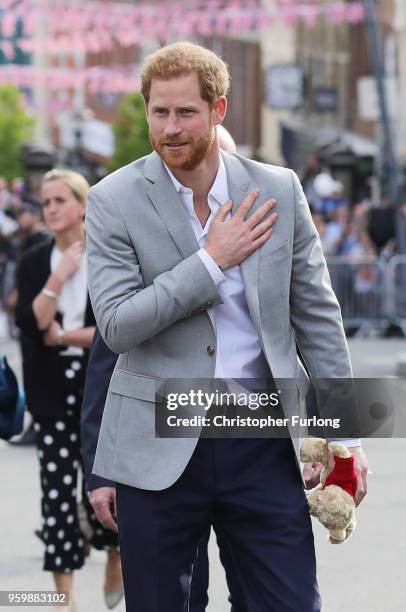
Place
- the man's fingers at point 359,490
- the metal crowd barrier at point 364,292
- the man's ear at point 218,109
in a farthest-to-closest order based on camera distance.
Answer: the metal crowd barrier at point 364,292
the man's fingers at point 359,490
the man's ear at point 218,109

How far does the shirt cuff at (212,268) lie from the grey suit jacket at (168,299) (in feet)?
0.05

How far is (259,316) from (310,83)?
48.7 m

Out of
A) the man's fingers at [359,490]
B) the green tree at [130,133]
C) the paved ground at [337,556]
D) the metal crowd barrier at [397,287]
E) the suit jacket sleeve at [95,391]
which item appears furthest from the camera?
the green tree at [130,133]

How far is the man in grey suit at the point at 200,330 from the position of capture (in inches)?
162

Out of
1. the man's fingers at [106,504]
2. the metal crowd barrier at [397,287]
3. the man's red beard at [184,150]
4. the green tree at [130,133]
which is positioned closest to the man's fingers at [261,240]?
the man's red beard at [184,150]

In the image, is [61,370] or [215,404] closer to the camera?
[215,404]

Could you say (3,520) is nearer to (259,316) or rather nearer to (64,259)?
(64,259)

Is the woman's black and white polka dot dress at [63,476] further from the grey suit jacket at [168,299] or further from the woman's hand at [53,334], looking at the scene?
the grey suit jacket at [168,299]

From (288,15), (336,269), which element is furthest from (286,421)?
(288,15)

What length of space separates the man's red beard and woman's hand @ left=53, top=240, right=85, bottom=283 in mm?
2671

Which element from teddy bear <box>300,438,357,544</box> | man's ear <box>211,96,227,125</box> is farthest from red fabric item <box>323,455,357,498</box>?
man's ear <box>211,96,227,125</box>

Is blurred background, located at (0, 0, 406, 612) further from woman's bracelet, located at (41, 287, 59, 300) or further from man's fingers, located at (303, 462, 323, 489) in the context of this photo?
man's fingers, located at (303, 462, 323, 489)

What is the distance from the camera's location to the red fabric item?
13.8 ft

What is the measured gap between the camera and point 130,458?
4203mm
